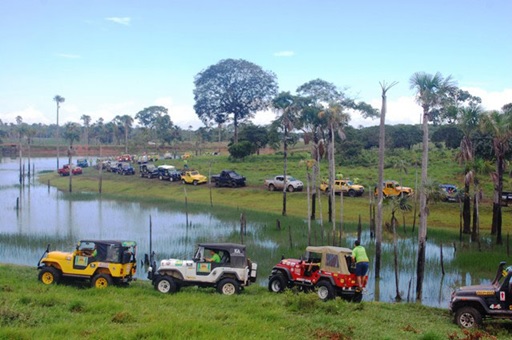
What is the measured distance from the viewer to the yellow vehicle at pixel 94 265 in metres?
18.9

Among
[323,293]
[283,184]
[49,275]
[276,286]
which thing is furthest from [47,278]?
[283,184]

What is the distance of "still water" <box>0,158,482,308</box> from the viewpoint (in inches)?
948

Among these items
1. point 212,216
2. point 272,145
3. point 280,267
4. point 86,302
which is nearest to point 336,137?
point 272,145

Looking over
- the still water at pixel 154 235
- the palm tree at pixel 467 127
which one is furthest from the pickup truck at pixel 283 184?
the palm tree at pixel 467 127

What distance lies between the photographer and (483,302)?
48.7 ft

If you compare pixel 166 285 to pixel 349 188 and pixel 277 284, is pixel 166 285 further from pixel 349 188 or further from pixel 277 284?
pixel 349 188

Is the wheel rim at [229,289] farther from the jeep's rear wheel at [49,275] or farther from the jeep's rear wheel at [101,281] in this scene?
the jeep's rear wheel at [49,275]

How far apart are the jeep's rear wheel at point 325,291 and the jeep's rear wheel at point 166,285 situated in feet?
16.1

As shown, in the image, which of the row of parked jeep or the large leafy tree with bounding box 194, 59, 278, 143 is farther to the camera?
the large leafy tree with bounding box 194, 59, 278, 143

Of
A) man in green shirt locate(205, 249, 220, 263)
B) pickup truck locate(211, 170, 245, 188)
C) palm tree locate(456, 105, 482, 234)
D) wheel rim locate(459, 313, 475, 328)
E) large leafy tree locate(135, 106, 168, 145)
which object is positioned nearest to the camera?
wheel rim locate(459, 313, 475, 328)

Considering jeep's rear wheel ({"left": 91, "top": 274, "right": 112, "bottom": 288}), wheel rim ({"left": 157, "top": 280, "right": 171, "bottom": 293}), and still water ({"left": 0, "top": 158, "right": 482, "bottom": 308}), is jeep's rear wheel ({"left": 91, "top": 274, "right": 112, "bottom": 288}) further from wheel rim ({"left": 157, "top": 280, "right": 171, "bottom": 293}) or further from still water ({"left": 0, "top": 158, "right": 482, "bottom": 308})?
still water ({"left": 0, "top": 158, "right": 482, "bottom": 308})

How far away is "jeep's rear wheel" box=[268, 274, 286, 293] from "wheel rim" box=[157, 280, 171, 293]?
3595 millimetres

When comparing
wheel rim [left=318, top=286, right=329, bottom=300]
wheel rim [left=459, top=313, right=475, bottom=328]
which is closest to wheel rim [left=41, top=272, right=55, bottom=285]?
wheel rim [left=318, top=286, right=329, bottom=300]

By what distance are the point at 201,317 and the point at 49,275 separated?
743 centimetres
